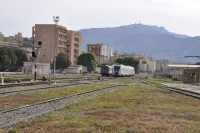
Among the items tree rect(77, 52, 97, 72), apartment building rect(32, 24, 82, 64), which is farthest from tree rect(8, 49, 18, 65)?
tree rect(77, 52, 97, 72)

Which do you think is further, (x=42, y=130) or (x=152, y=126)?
(x=152, y=126)

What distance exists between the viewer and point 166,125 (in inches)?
→ 432

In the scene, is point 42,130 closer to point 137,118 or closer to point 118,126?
point 118,126

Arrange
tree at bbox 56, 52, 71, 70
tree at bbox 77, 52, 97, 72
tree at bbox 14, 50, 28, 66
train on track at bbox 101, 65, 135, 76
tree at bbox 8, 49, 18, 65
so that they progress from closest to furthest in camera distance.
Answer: train on track at bbox 101, 65, 135, 76
tree at bbox 8, 49, 18, 65
tree at bbox 14, 50, 28, 66
tree at bbox 56, 52, 71, 70
tree at bbox 77, 52, 97, 72

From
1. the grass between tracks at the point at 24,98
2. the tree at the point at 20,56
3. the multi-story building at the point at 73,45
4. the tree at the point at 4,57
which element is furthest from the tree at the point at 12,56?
the grass between tracks at the point at 24,98

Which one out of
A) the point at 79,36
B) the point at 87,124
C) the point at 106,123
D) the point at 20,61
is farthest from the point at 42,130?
the point at 79,36

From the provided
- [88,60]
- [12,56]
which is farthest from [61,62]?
[12,56]

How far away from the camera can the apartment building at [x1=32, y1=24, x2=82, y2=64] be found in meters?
131

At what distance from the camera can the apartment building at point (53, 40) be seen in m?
131

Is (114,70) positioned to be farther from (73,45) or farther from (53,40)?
(73,45)

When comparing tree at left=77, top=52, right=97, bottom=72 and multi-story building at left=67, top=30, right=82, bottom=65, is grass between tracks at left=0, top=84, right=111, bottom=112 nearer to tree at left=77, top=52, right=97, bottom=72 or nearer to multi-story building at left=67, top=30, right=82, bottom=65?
tree at left=77, top=52, right=97, bottom=72

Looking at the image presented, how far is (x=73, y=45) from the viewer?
14700cm

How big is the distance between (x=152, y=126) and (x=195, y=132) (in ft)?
4.51

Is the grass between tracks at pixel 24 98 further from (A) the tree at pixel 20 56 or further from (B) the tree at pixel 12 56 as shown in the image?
(A) the tree at pixel 20 56
